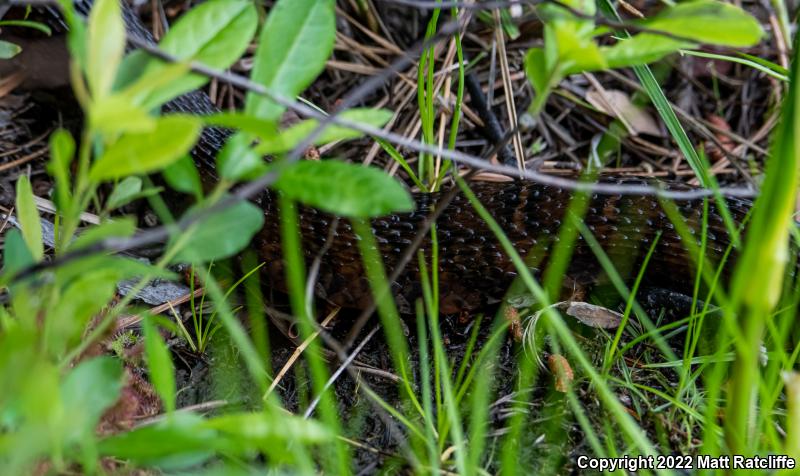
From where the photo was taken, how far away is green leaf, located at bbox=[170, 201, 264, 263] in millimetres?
1419

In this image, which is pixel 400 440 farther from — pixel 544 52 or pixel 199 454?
pixel 544 52

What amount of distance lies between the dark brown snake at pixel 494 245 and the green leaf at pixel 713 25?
1541 millimetres

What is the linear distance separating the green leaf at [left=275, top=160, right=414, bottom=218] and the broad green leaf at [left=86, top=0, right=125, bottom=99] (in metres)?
0.36

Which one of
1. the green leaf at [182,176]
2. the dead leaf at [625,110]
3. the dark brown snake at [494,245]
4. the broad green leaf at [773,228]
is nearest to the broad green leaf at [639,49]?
the broad green leaf at [773,228]

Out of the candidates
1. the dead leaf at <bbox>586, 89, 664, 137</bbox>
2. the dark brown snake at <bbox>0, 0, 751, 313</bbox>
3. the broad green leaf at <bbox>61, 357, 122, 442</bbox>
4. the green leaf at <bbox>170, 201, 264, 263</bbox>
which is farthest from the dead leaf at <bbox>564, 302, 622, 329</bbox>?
the broad green leaf at <bbox>61, 357, 122, 442</bbox>

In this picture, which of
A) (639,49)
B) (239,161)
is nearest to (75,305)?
(239,161)

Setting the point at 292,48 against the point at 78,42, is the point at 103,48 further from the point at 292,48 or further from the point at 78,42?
the point at 292,48

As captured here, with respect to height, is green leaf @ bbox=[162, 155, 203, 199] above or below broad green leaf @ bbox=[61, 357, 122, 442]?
above

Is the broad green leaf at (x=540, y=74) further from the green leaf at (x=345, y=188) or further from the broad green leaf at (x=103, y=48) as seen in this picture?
the broad green leaf at (x=103, y=48)

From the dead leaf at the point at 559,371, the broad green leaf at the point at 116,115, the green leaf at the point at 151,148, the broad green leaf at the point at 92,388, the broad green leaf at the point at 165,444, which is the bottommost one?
the dead leaf at the point at 559,371

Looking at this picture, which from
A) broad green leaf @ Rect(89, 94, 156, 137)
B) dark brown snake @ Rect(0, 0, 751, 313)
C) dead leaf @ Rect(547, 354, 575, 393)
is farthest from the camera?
dark brown snake @ Rect(0, 0, 751, 313)

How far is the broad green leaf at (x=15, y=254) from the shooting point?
153 centimetres

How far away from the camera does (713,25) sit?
1385mm

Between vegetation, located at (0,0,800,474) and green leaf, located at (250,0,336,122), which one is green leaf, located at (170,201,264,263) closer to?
vegetation, located at (0,0,800,474)
